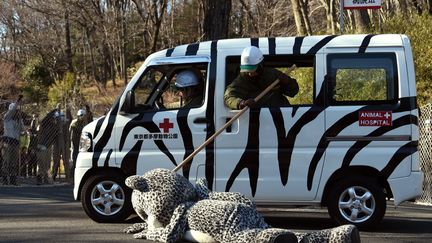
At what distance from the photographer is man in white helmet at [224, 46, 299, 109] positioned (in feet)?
27.9

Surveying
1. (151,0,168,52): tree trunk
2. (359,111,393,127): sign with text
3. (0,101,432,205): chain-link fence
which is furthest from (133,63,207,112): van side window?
(151,0,168,52): tree trunk

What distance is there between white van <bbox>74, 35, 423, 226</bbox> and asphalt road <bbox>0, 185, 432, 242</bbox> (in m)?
0.40

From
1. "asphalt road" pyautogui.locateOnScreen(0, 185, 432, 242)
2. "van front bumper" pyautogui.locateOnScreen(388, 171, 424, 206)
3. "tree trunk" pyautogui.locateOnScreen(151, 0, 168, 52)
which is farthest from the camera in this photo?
"tree trunk" pyautogui.locateOnScreen(151, 0, 168, 52)

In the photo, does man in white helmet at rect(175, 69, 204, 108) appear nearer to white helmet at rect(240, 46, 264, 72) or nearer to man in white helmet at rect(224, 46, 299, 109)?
man in white helmet at rect(224, 46, 299, 109)

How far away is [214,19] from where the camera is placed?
14562 mm

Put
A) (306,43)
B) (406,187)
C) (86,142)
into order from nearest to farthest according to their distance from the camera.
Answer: (406,187)
(306,43)
(86,142)

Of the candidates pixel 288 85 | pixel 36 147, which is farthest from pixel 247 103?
pixel 36 147

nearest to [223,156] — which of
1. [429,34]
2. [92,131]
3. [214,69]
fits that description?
[214,69]

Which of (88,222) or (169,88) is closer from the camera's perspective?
(88,222)

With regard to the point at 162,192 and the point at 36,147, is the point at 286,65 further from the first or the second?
the point at 36,147

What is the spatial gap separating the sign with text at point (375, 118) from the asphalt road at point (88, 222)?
1.26 metres

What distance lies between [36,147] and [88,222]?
627 centimetres

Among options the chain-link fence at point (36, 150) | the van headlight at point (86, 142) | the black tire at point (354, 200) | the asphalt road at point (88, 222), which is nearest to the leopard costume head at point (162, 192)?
the asphalt road at point (88, 222)

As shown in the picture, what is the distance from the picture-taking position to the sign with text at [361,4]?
1332 centimetres
